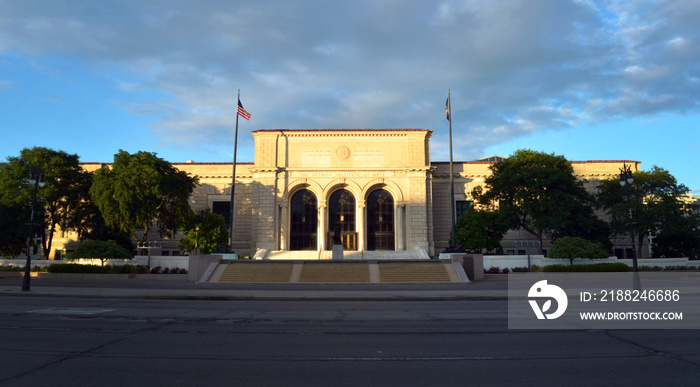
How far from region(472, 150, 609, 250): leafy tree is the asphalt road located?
28.7 m

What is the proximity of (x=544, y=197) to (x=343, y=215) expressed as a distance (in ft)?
63.8

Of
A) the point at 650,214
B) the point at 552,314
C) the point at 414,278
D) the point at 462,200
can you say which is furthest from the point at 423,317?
the point at 462,200

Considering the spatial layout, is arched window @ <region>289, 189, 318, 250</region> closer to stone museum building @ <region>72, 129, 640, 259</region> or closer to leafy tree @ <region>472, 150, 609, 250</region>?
stone museum building @ <region>72, 129, 640, 259</region>

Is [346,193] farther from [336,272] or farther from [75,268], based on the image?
[75,268]

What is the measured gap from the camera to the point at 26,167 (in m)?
37.6

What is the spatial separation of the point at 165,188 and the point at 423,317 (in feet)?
104

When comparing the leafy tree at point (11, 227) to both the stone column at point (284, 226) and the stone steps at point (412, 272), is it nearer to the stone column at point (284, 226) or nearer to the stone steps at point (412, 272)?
the stone column at point (284, 226)

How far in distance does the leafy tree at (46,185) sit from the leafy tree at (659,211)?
1915 inches

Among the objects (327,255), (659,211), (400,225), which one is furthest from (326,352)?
(659,211)

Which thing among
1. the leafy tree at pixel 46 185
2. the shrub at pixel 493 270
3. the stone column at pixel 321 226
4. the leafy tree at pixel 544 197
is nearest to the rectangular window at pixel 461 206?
the leafy tree at pixel 544 197

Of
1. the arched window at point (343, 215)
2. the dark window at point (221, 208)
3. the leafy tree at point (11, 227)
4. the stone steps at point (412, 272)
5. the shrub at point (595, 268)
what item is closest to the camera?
the stone steps at point (412, 272)

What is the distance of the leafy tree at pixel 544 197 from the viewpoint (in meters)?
39.3

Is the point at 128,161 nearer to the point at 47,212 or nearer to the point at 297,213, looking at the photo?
the point at 47,212

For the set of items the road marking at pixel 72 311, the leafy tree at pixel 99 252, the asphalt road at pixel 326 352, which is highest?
the leafy tree at pixel 99 252
